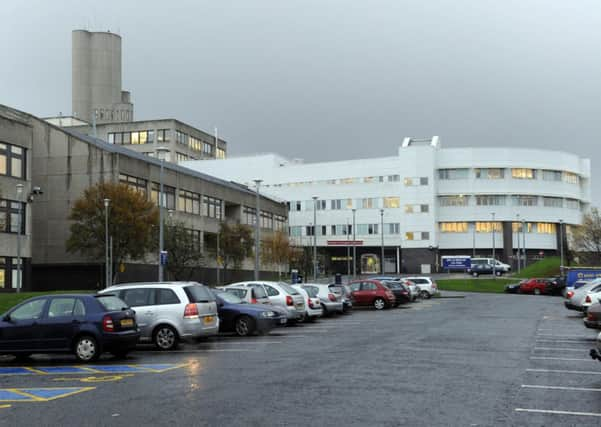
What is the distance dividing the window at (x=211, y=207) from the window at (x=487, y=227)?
43534mm

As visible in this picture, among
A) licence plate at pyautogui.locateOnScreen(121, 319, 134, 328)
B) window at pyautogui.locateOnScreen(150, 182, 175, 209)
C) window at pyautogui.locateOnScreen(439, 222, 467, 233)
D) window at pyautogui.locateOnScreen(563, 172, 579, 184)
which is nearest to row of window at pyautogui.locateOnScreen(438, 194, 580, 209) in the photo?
window at pyautogui.locateOnScreen(439, 222, 467, 233)

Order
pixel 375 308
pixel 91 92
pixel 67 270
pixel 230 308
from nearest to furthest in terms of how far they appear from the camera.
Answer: pixel 230 308
pixel 375 308
pixel 67 270
pixel 91 92

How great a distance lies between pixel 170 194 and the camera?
67375 mm

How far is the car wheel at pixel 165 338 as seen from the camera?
739 inches

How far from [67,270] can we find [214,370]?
46672 millimetres

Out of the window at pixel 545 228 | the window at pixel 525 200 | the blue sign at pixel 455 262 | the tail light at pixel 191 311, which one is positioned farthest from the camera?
the window at pixel 545 228

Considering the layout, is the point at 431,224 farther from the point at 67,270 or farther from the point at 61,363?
the point at 61,363

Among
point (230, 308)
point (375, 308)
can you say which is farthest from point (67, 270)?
point (230, 308)

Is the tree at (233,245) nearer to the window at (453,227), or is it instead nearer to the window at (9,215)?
the window at (9,215)

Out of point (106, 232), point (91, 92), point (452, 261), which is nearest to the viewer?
point (106, 232)

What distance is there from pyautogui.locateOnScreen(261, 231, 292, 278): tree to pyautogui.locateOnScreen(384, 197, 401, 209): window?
25413 millimetres

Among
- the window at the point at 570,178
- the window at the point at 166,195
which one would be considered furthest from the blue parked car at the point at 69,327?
the window at the point at 570,178

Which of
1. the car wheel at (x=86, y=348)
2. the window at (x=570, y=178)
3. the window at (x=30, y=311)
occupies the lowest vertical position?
the car wheel at (x=86, y=348)

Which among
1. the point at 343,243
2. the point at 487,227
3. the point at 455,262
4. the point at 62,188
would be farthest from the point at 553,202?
the point at 62,188
